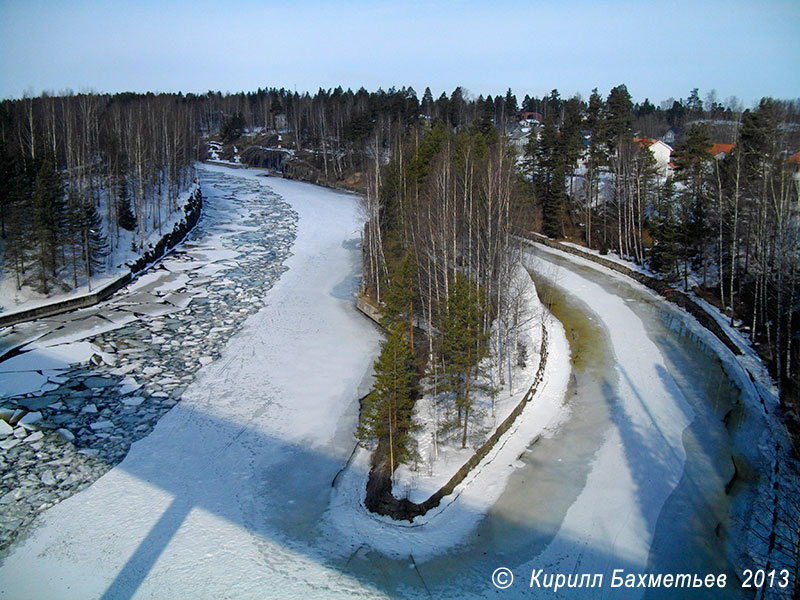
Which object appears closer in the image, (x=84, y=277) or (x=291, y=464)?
(x=291, y=464)

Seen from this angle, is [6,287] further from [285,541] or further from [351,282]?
[285,541]

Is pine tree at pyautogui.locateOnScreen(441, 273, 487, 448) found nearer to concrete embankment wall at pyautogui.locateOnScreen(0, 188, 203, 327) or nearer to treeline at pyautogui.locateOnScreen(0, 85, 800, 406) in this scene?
treeline at pyautogui.locateOnScreen(0, 85, 800, 406)

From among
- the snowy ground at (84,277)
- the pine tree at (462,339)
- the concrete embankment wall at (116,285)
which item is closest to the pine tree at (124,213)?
the snowy ground at (84,277)

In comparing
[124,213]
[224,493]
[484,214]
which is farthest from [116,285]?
[484,214]

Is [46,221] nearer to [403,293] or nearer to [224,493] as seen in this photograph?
[403,293]

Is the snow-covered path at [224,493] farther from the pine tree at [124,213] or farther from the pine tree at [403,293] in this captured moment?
the pine tree at [124,213]

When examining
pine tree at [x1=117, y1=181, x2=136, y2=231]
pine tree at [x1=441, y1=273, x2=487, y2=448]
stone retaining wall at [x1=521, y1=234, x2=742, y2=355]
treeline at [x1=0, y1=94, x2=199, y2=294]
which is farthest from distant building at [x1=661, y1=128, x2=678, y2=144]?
pine tree at [x1=441, y1=273, x2=487, y2=448]
